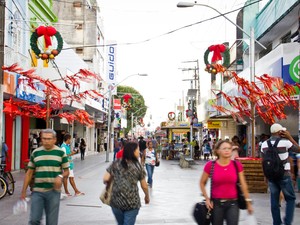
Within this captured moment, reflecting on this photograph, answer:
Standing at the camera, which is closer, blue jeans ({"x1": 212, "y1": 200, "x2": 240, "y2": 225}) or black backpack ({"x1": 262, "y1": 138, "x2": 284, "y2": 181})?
blue jeans ({"x1": 212, "y1": 200, "x2": 240, "y2": 225})

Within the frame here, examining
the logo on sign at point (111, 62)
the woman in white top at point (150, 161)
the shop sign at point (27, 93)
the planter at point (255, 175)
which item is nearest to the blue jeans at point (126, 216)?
the planter at point (255, 175)

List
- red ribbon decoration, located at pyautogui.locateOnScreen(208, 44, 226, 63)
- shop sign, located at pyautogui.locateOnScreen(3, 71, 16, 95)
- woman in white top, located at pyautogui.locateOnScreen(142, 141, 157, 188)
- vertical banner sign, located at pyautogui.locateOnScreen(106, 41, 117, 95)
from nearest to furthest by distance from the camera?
woman in white top, located at pyautogui.locateOnScreen(142, 141, 157, 188)
shop sign, located at pyautogui.locateOnScreen(3, 71, 16, 95)
red ribbon decoration, located at pyautogui.locateOnScreen(208, 44, 226, 63)
vertical banner sign, located at pyautogui.locateOnScreen(106, 41, 117, 95)

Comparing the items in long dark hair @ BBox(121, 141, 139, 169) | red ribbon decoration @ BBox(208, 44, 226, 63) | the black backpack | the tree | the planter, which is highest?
the tree

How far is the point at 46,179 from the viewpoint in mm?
6531

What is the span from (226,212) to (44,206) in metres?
2.38

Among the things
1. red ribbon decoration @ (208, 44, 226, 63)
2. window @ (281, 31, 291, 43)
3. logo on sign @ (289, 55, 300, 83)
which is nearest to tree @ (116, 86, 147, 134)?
window @ (281, 31, 291, 43)

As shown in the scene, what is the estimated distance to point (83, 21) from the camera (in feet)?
173

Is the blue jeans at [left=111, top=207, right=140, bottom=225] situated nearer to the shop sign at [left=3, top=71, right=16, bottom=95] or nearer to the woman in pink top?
the woman in pink top

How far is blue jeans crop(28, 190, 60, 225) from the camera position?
6.44m

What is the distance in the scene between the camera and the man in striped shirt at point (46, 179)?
648cm

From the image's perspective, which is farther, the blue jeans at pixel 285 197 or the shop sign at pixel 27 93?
the shop sign at pixel 27 93

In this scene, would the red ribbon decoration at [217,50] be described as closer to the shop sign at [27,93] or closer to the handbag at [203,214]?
the shop sign at [27,93]

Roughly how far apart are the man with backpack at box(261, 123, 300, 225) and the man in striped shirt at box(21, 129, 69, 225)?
3356 millimetres

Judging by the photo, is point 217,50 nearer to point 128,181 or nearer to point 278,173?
point 278,173
